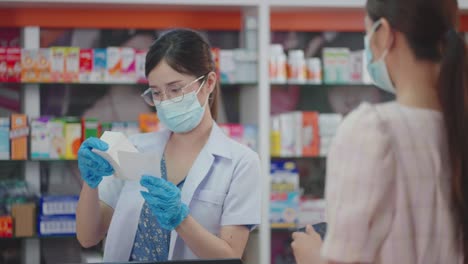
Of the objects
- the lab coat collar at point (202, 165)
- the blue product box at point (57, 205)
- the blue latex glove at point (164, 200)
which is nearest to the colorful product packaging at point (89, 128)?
the blue product box at point (57, 205)

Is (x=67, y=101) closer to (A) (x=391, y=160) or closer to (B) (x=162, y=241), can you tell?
(B) (x=162, y=241)

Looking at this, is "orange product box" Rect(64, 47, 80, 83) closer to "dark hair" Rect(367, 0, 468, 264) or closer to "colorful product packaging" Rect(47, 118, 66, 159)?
"colorful product packaging" Rect(47, 118, 66, 159)

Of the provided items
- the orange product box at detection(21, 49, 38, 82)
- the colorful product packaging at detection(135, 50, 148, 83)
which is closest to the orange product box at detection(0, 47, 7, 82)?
the orange product box at detection(21, 49, 38, 82)

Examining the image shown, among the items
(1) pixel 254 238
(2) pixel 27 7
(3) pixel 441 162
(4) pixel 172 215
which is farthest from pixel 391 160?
(2) pixel 27 7

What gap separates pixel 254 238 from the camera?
5582 mm

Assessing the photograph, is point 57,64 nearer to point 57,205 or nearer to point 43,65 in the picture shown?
point 43,65

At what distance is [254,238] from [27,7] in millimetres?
2546

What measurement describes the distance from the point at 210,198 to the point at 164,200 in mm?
329

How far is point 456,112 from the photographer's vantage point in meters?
1.44

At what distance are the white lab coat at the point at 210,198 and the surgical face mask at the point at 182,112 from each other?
122 millimetres

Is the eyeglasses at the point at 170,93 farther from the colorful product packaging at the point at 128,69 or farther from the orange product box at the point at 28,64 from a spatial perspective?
the orange product box at the point at 28,64

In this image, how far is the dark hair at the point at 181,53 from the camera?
2.64m

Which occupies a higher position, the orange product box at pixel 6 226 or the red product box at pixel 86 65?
the red product box at pixel 86 65

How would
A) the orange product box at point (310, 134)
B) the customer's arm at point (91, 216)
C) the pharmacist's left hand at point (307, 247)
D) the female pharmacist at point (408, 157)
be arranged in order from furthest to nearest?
the orange product box at point (310, 134) → the customer's arm at point (91, 216) → the pharmacist's left hand at point (307, 247) → the female pharmacist at point (408, 157)
